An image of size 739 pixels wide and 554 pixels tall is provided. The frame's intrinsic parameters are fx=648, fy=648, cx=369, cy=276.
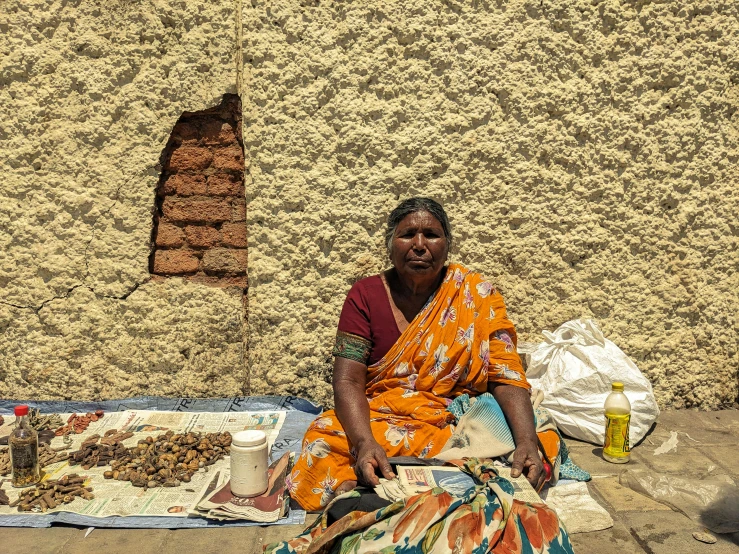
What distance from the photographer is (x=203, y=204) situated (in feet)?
11.2

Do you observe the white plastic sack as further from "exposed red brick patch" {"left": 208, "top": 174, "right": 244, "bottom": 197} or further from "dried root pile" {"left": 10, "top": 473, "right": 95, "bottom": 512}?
"dried root pile" {"left": 10, "top": 473, "right": 95, "bottom": 512}

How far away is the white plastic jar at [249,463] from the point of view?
247 cm

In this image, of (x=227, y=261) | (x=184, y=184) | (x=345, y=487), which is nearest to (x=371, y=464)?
(x=345, y=487)

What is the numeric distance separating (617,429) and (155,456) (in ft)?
6.83

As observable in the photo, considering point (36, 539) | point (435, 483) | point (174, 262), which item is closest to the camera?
point (435, 483)

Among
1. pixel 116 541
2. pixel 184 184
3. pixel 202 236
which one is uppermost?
pixel 184 184

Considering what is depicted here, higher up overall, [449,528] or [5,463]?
[449,528]

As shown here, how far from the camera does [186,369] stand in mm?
→ 3459

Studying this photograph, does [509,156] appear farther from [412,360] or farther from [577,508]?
[577,508]

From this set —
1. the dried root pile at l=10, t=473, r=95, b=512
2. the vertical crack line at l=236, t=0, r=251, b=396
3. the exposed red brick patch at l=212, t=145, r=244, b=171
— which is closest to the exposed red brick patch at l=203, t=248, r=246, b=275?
the vertical crack line at l=236, t=0, r=251, b=396

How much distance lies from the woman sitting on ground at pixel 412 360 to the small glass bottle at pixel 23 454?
1.08 meters

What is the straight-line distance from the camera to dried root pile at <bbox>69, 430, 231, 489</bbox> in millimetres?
2738

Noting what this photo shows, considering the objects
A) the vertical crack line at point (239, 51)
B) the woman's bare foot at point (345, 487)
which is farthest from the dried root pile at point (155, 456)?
the vertical crack line at point (239, 51)

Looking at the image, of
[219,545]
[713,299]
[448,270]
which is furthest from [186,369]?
[713,299]
